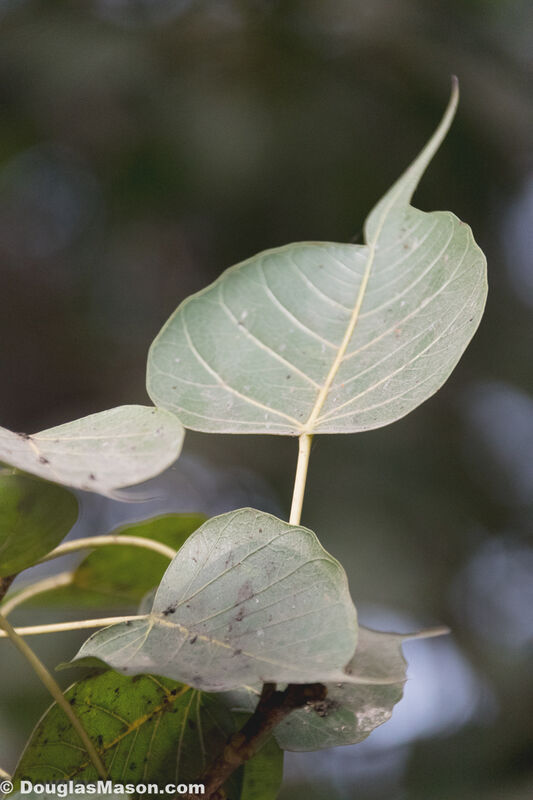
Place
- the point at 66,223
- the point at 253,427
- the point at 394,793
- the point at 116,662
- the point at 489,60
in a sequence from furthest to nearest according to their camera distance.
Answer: the point at 66,223 < the point at 489,60 < the point at 394,793 < the point at 253,427 < the point at 116,662

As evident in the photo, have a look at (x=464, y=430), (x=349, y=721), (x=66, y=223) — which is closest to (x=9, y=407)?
(x=66, y=223)

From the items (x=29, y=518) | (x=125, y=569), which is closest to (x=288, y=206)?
(x=125, y=569)

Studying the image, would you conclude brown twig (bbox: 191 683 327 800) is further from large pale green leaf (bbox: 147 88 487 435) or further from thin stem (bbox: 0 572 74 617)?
thin stem (bbox: 0 572 74 617)

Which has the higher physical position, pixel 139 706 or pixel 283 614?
pixel 283 614

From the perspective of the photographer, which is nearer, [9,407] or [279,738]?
[279,738]

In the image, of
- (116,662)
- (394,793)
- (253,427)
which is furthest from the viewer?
(394,793)

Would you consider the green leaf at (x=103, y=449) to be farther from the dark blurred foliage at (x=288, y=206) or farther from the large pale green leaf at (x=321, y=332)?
the dark blurred foliage at (x=288, y=206)

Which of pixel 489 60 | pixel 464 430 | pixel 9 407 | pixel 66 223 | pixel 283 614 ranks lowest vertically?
pixel 9 407

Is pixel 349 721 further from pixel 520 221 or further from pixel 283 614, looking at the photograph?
pixel 520 221
